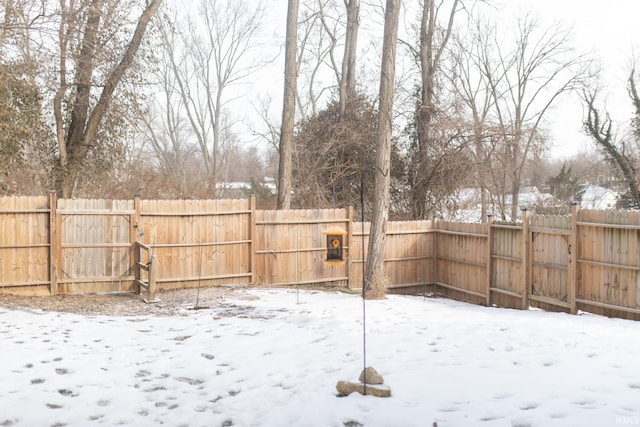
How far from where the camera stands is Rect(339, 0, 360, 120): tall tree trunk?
61.4ft

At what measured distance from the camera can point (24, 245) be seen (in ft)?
33.4

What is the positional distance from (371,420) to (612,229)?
21.1 feet

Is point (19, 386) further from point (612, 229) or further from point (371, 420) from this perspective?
point (612, 229)

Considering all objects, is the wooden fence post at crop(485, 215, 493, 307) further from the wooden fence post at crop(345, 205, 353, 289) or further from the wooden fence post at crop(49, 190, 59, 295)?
the wooden fence post at crop(49, 190, 59, 295)

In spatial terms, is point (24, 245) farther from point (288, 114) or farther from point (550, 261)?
point (550, 261)

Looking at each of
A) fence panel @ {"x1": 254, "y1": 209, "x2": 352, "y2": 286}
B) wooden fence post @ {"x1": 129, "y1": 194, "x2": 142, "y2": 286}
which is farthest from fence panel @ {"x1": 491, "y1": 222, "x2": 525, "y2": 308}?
wooden fence post @ {"x1": 129, "y1": 194, "x2": 142, "y2": 286}

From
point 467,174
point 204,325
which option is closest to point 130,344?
point 204,325

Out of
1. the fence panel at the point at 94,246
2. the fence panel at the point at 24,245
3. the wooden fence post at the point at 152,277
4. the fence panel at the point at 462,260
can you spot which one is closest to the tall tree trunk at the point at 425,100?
the fence panel at the point at 462,260

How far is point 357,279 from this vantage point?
13.6m

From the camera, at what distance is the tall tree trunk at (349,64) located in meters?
18.7

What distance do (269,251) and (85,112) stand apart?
613 centimetres

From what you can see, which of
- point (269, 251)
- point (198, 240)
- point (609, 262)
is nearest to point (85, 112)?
point (198, 240)

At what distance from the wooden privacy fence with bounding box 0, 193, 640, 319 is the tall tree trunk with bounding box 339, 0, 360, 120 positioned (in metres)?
6.45

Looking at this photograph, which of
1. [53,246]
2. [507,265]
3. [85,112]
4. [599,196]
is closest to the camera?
[53,246]
